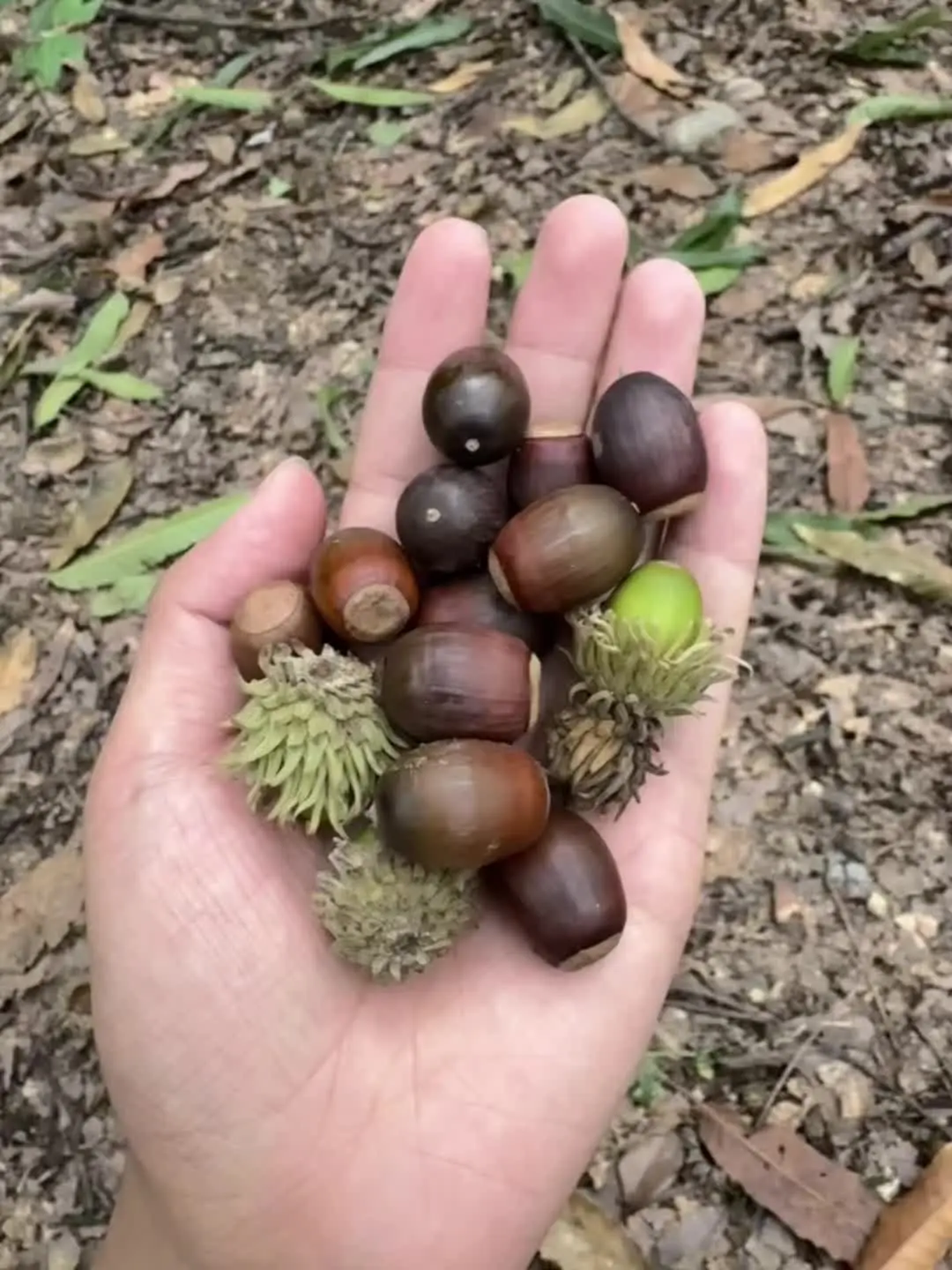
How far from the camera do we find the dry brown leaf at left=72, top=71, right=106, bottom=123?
5.54 m

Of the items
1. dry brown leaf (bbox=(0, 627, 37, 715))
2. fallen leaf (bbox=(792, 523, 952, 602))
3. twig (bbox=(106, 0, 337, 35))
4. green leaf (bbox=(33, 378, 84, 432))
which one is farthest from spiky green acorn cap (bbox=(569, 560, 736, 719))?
twig (bbox=(106, 0, 337, 35))

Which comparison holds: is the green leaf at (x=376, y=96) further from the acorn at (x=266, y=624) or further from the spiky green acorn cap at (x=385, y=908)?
the spiky green acorn cap at (x=385, y=908)

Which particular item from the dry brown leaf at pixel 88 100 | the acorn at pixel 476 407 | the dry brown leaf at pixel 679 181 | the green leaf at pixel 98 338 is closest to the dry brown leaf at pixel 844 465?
the dry brown leaf at pixel 679 181

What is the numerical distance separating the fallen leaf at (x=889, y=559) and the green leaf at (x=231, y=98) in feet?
7.83

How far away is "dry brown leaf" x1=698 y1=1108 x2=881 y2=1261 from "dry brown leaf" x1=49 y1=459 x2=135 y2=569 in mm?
2341

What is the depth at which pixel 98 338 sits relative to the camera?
16.4 feet

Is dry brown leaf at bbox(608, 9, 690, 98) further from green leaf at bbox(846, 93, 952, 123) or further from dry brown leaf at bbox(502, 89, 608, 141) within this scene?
green leaf at bbox(846, 93, 952, 123)

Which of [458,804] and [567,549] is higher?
[567,549]

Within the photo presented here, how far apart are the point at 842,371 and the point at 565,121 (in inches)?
53.4

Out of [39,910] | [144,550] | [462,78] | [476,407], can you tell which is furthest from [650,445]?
[462,78]

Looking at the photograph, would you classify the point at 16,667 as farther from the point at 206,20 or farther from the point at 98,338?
the point at 206,20

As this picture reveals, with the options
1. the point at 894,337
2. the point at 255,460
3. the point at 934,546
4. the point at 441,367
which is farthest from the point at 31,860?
the point at 894,337

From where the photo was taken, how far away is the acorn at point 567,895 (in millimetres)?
2885

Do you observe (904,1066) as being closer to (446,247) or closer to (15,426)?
(446,247)
